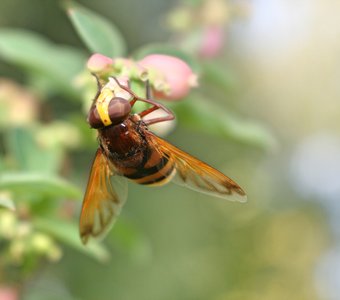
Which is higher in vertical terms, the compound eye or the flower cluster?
the flower cluster

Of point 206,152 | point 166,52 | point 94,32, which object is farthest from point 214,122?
point 206,152

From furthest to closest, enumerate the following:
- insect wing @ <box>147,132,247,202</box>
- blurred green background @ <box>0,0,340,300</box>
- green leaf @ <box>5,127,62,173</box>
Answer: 1. blurred green background @ <box>0,0,340,300</box>
2. green leaf @ <box>5,127,62,173</box>
3. insect wing @ <box>147,132,247,202</box>

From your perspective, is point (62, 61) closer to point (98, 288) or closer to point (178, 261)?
point (98, 288)

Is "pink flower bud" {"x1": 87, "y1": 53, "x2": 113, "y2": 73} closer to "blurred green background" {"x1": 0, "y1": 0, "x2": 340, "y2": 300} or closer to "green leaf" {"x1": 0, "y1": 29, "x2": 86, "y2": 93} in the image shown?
"blurred green background" {"x1": 0, "y1": 0, "x2": 340, "y2": 300}

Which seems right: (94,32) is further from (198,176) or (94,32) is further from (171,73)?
(198,176)

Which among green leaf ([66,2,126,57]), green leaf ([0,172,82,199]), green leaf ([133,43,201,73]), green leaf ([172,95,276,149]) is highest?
green leaf ([172,95,276,149])

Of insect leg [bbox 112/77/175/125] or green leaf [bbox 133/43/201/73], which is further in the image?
green leaf [bbox 133/43/201/73]

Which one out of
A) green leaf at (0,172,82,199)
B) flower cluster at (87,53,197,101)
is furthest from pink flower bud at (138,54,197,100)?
green leaf at (0,172,82,199)

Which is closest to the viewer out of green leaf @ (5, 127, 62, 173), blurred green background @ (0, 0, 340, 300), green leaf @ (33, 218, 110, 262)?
green leaf @ (33, 218, 110, 262)

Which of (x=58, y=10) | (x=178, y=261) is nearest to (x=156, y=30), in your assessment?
(x=58, y=10)
